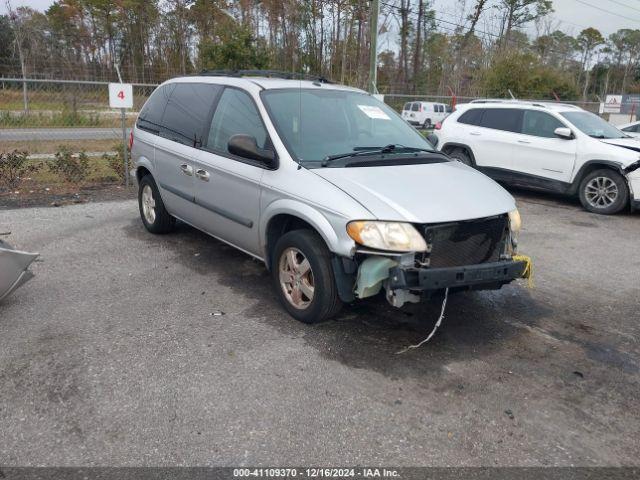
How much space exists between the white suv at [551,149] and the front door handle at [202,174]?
6.40 m

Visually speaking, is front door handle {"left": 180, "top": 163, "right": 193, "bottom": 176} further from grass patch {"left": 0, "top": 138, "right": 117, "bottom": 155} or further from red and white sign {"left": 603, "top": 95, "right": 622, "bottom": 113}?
red and white sign {"left": 603, "top": 95, "right": 622, "bottom": 113}

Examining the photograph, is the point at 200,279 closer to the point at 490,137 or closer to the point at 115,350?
the point at 115,350

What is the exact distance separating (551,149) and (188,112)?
251 inches

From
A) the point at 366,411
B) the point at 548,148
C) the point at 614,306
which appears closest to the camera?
the point at 366,411

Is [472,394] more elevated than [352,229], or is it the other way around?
[352,229]

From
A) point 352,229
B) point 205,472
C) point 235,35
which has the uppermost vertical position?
point 235,35

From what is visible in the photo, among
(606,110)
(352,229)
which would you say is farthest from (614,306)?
(606,110)

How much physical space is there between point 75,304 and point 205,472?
2.49 meters

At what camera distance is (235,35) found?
58.3 ft

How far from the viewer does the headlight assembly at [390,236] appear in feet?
11.9

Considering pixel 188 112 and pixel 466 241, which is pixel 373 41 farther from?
pixel 466 241

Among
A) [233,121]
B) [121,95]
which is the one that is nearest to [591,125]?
[233,121]

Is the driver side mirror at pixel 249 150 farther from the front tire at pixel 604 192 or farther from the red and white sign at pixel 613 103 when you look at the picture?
the red and white sign at pixel 613 103

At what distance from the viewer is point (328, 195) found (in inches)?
154
